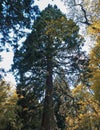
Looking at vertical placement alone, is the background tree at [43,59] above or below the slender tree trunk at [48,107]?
above

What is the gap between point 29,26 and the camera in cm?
1495

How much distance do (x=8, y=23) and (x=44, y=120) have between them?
13849 mm

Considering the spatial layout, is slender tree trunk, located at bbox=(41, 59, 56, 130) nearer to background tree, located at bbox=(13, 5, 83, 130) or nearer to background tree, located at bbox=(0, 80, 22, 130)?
background tree, located at bbox=(13, 5, 83, 130)

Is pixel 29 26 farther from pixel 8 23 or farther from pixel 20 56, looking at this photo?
pixel 20 56

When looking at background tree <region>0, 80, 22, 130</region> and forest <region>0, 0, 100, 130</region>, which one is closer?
forest <region>0, 0, 100, 130</region>

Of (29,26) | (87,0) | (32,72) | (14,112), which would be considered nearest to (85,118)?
(14,112)

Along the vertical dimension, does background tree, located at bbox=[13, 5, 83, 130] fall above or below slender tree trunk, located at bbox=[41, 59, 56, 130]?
above

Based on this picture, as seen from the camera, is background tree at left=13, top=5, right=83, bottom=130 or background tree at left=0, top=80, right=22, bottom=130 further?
background tree at left=0, top=80, right=22, bottom=130

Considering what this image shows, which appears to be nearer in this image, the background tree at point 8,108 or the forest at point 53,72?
the forest at point 53,72

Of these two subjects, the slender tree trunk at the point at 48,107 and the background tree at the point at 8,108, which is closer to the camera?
the slender tree trunk at the point at 48,107

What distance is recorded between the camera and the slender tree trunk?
1051 inches

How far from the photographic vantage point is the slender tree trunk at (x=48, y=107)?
87.6 ft

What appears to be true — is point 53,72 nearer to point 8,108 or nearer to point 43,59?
point 43,59

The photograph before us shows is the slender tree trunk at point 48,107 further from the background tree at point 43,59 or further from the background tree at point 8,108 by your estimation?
the background tree at point 8,108
